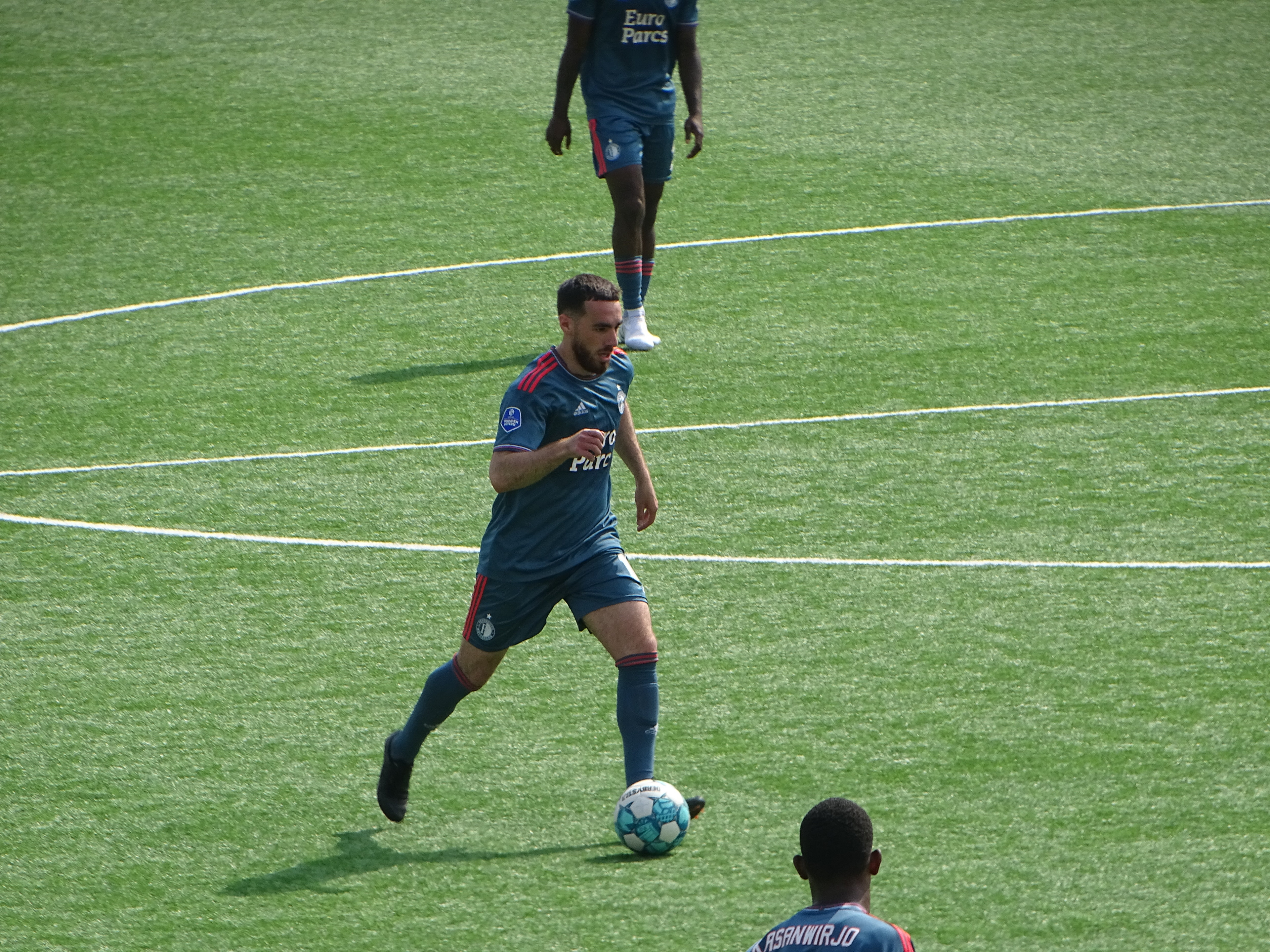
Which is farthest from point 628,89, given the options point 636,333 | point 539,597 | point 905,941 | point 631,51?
point 905,941

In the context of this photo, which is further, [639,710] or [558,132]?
[558,132]

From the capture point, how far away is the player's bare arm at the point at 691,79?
11914mm

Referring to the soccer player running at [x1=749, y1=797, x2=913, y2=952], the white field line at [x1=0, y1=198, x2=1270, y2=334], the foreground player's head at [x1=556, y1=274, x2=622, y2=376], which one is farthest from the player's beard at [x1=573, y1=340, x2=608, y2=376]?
the white field line at [x1=0, y1=198, x2=1270, y2=334]

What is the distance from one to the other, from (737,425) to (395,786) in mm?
5055

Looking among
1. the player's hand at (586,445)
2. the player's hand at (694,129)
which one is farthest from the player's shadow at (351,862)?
the player's hand at (694,129)

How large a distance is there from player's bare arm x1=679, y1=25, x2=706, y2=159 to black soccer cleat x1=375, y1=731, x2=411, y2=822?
675 centimetres

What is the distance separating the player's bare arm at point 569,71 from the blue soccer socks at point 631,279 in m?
0.88

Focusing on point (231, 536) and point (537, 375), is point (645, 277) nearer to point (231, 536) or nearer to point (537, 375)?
point (231, 536)

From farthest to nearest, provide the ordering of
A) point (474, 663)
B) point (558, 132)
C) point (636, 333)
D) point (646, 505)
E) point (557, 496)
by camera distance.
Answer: point (636, 333)
point (558, 132)
point (646, 505)
point (474, 663)
point (557, 496)

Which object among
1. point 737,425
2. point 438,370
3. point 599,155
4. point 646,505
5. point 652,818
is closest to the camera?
point 652,818

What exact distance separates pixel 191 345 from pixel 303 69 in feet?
29.3

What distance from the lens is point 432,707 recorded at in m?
6.12

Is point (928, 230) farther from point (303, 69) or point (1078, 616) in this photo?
point (303, 69)

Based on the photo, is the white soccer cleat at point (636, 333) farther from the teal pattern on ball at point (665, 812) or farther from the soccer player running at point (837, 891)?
the soccer player running at point (837, 891)
